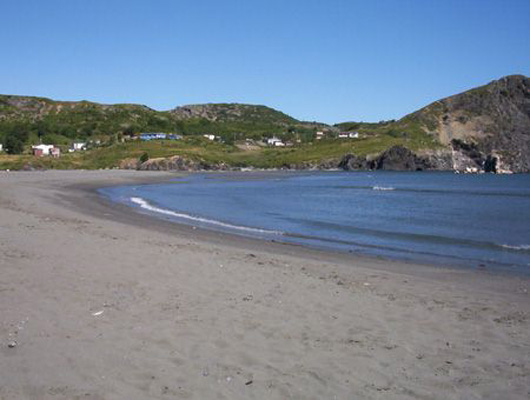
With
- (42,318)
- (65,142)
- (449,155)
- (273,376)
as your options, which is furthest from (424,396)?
(449,155)

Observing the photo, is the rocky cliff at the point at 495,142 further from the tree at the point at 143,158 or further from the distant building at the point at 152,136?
the tree at the point at 143,158

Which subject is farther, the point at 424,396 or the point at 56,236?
the point at 56,236

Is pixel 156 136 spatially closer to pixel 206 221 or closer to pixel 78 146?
pixel 78 146

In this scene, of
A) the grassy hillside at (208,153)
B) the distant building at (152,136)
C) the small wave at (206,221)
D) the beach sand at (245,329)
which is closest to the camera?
the beach sand at (245,329)

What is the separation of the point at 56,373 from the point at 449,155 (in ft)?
633

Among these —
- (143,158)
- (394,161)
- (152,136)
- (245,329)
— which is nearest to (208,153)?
(143,158)

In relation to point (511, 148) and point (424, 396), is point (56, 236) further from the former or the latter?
point (511, 148)

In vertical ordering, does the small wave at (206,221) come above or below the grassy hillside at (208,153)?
below

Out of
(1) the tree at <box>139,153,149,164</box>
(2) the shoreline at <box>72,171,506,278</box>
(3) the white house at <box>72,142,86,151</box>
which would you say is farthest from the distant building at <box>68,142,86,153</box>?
(2) the shoreline at <box>72,171,506,278</box>

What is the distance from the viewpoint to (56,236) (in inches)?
752

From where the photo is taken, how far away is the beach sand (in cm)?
685

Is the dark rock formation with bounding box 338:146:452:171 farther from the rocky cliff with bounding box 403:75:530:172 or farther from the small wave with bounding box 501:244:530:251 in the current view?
the small wave with bounding box 501:244:530:251

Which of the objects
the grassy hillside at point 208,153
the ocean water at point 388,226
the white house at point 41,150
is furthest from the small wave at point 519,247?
the white house at point 41,150

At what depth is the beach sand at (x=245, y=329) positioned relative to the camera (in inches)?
270
